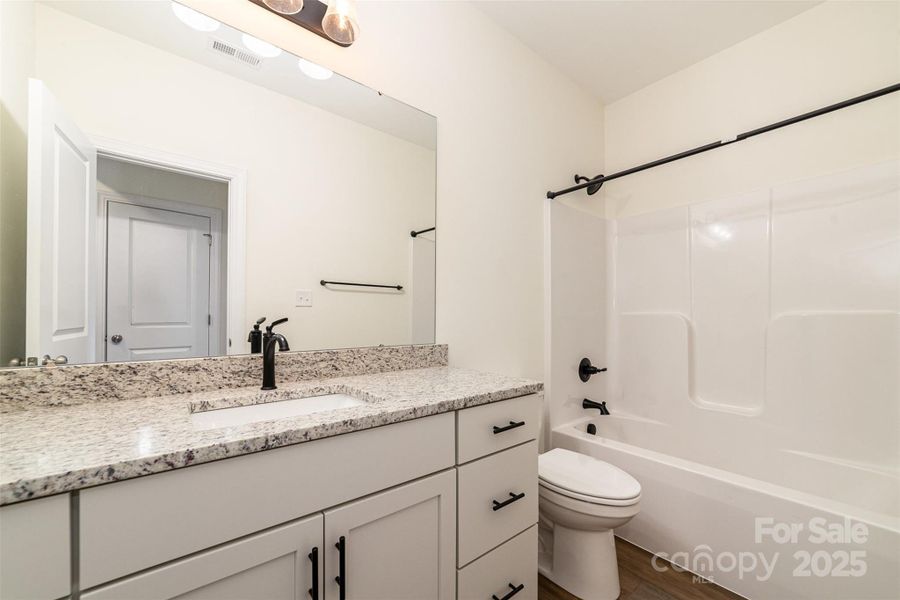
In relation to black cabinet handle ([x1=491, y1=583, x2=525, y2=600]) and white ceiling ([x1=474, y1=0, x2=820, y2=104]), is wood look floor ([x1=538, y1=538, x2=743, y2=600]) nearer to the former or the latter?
black cabinet handle ([x1=491, y1=583, x2=525, y2=600])

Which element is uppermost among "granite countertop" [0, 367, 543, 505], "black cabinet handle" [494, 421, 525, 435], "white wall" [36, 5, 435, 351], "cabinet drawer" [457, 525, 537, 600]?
"white wall" [36, 5, 435, 351]

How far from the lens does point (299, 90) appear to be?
50.7 inches

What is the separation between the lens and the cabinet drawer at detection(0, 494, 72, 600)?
0.49 m

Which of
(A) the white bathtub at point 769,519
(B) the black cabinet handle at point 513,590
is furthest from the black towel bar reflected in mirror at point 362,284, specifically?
(A) the white bathtub at point 769,519

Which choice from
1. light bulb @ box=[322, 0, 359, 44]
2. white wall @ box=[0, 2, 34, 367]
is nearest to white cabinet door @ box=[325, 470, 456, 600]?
white wall @ box=[0, 2, 34, 367]

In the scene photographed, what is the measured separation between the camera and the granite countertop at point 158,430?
538 mm

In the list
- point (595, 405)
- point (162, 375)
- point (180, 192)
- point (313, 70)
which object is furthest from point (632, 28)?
point (162, 375)

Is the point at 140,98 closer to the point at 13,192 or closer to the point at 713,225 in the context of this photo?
the point at 13,192

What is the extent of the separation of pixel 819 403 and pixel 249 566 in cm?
237

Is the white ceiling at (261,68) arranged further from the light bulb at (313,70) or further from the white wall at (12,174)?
the white wall at (12,174)

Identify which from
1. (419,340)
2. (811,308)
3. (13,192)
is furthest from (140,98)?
(811,308)

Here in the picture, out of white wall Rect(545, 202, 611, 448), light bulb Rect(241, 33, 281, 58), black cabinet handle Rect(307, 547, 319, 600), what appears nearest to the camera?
black cabinet handle Rect(307, 547, 319, 600)

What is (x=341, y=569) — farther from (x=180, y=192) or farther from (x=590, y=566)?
(x=590, y=566)

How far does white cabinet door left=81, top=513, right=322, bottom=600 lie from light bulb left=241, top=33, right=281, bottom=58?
1.38m
